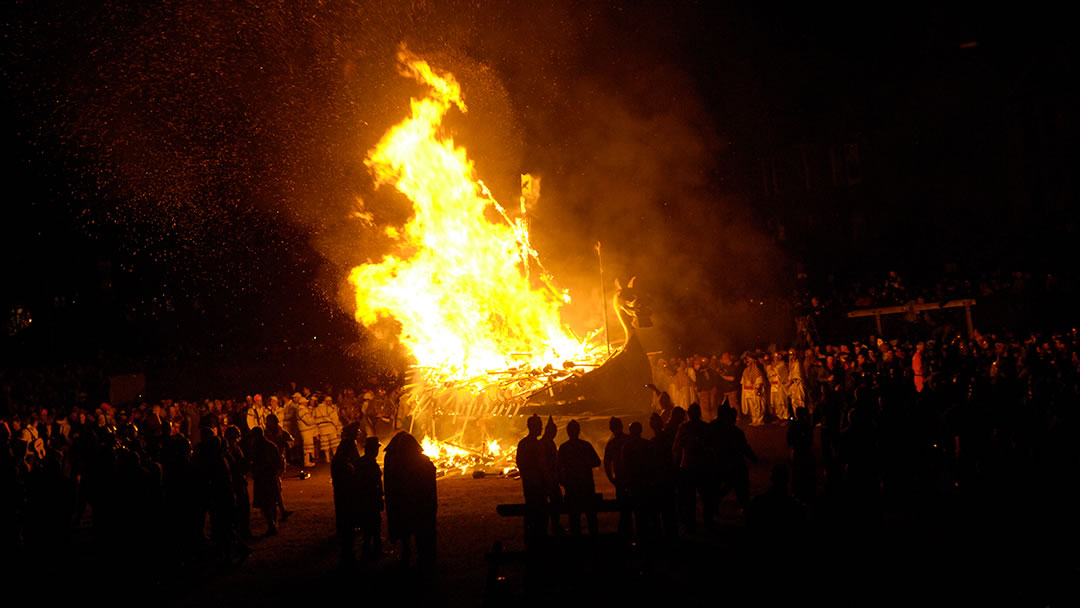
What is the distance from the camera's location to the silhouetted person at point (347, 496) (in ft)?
25.3

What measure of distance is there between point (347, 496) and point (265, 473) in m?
1.98

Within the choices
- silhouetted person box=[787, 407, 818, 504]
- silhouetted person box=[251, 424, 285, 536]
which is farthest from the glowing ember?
silhouetted person box=[787, 407, 818, 504]

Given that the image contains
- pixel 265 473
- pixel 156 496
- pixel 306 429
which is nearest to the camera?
pixel 156 496

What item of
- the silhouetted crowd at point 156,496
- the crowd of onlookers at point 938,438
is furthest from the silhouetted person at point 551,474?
the crowd of onlookers at point 938,438

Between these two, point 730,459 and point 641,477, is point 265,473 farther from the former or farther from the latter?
point 730,459

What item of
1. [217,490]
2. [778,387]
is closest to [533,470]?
[217,490]

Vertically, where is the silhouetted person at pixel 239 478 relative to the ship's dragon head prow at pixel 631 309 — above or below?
below

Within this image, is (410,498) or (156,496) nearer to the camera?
(410,498)

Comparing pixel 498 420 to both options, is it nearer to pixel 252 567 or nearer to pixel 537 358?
pixel 537 358

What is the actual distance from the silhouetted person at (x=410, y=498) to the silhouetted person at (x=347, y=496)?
37 cm

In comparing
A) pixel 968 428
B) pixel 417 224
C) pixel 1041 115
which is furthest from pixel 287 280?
pixel 1041 115

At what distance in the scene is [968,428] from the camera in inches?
349

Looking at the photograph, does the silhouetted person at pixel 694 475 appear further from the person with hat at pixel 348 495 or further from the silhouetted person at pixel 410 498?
the person with hat at pixel 348 495

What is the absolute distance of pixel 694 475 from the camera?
8.30 m
